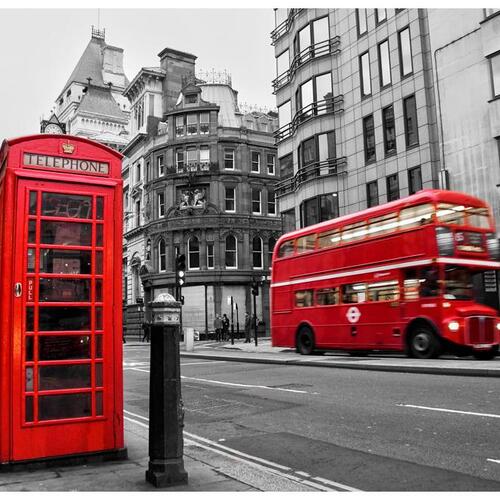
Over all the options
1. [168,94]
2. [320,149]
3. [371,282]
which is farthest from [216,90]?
[371,282]

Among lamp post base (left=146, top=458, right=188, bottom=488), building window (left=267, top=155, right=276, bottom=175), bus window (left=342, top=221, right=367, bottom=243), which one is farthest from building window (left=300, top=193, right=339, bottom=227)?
lamp post base (left=146, top=458, right=188, bottom=488)

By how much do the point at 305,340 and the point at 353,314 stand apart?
3.13m

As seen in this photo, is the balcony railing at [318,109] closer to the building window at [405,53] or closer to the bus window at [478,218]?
the building window at [405,53]

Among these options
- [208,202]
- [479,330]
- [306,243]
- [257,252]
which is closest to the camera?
[479,330]

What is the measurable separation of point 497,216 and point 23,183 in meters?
20.3

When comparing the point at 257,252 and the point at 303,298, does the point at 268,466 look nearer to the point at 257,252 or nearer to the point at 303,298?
the point at 303,298

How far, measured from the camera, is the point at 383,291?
1745 cm

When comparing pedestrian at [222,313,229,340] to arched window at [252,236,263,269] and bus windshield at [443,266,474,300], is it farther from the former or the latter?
bus windshield at [443,266,474,300]

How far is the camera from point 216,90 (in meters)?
52.0

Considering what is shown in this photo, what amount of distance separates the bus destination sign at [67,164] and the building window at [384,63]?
24.6m

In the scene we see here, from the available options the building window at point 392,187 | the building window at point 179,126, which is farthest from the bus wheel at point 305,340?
the building window at point 179,126

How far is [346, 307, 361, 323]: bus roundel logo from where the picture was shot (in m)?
18.5

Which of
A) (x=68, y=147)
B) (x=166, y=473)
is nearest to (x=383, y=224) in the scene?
(x=68, y=147)

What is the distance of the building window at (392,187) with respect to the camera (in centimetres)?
2683
